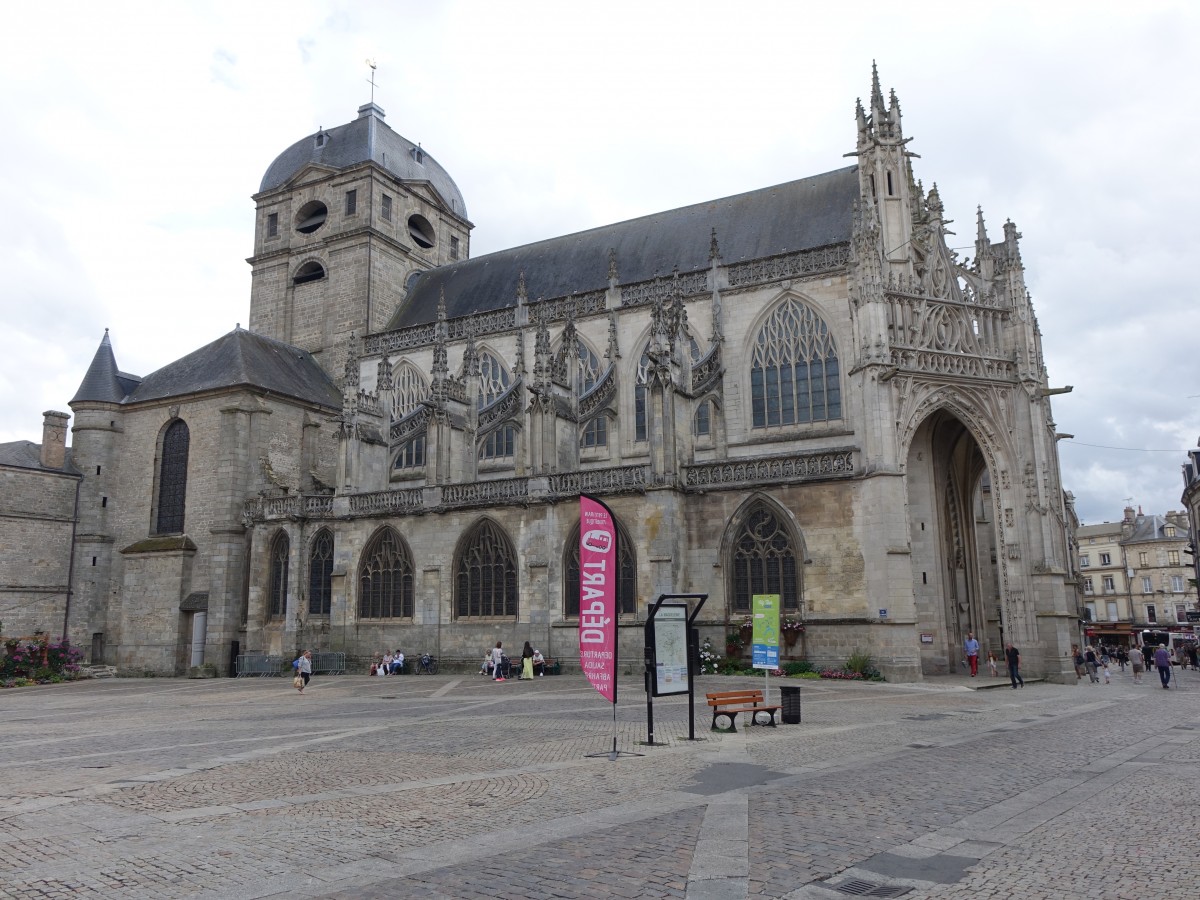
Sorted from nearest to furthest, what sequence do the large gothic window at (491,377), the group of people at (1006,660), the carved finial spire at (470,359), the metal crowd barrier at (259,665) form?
the group of people at (1006,660) → the metal crowd barrier at (259,665) → the carved finial spire at (470,359) → the large gothic window at (491,377)

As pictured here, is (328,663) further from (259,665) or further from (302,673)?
(302,673)

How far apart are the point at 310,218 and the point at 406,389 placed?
42.1 feet

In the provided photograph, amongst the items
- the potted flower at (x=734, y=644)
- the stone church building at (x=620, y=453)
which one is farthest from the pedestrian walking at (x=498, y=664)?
the potted flower at (x=734, y=644)

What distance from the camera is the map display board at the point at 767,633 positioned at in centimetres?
1605

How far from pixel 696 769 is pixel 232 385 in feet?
92.7

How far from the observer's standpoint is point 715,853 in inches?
256

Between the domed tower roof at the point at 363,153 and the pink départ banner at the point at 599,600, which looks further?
the domed tower roof at the point at 363,153

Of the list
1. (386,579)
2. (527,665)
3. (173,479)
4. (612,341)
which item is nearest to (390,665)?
(386,579)

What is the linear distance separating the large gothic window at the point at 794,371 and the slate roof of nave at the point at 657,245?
8.68 ft

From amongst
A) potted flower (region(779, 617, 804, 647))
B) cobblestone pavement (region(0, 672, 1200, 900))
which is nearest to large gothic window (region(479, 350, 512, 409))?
potted flower (region(779, 617, 804, 647))

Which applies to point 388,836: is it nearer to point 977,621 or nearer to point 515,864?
point 515,864

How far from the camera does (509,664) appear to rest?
81.5 feet

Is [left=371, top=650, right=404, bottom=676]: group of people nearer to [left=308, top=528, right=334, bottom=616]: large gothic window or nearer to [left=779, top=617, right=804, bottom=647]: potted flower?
[left=308, top=528, right=334, bottom=616]: large gothic window

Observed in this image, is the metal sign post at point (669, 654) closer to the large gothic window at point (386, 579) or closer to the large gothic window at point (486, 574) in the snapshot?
the large gothic window at point (486, 574)
